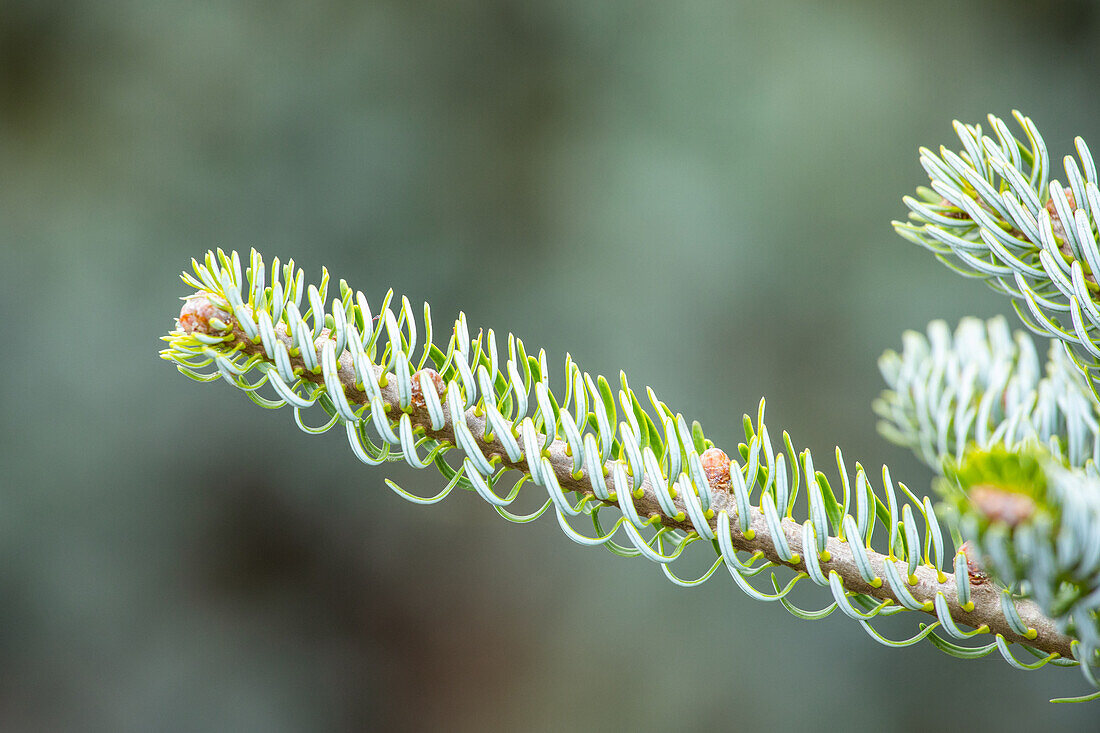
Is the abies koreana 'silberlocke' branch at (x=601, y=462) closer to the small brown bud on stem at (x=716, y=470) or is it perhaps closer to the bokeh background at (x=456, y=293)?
the small brown bud on stem at (x=716, y=470)

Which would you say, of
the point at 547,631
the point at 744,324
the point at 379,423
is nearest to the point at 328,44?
the point at 744,324

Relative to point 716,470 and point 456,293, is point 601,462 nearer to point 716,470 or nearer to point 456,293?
point 716,470

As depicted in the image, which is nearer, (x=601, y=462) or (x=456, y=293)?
(x=601, y=462)

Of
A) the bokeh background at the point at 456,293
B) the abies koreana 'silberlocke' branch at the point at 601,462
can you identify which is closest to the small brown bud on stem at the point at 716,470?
the abies koreana 'silberlocke' branch at the point at 601,462

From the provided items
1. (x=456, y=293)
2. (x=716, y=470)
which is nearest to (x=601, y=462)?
(x=716, y=470)

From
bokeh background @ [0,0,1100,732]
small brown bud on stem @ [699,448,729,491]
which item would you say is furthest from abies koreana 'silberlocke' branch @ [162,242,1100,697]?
bokeh background @ [0,0,1100,732]

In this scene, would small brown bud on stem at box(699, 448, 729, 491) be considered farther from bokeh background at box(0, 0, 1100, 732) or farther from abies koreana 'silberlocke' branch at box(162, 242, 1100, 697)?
bokeh background at box(0, 0, 1100, 732)

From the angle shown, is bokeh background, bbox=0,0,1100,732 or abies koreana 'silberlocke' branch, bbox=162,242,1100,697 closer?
abies koreana 'silberlocke' branch, bbox=162,242,1100,697

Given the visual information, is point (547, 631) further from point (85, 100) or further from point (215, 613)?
point (85, 100)
